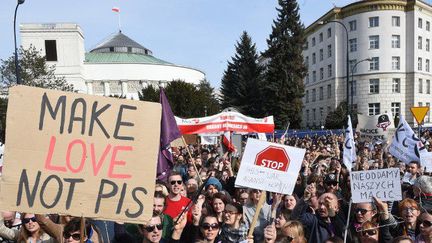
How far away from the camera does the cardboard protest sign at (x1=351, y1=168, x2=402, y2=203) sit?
3.62 m

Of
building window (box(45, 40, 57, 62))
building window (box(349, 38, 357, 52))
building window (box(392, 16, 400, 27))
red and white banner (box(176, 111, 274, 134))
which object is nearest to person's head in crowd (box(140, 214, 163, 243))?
red and white banner (box(176, 111, 274, 134))

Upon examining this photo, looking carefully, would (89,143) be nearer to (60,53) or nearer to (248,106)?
(248,106)

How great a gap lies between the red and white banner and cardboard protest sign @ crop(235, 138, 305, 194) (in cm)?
587

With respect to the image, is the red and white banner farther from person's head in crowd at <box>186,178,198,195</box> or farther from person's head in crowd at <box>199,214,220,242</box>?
person's head in crowd at <box>199,214,220,242</box>

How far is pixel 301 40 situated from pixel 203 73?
66.2 metres

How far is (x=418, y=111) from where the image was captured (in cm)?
983

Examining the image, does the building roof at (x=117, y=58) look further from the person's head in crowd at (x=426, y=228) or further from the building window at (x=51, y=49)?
the person's head in crowd at (x=426, y=228)

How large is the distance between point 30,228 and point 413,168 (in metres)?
5.81

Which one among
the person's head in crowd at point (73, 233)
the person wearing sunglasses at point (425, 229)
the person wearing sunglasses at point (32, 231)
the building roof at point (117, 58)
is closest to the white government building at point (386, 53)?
the person wearing sunglasses at point (425, 229)

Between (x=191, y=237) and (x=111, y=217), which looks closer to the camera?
(x=111, y=217)

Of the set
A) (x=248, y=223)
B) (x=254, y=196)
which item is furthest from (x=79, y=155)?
(x=254, y=196)

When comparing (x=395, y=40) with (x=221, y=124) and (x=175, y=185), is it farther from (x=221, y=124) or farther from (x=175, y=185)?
(x=175, y=185)

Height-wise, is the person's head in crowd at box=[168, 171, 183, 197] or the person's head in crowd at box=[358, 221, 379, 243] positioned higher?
the person's head in crowd at box=[168, 171, 183, 197]

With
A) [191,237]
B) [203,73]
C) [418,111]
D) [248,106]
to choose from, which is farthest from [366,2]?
[203,73]
